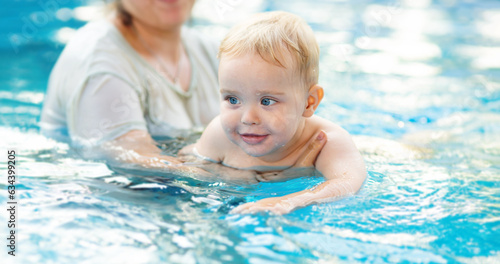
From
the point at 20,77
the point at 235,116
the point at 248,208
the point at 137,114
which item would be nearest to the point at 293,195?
the point at 248,208

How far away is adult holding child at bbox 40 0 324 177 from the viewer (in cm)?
278

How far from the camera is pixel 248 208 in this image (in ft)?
6.58

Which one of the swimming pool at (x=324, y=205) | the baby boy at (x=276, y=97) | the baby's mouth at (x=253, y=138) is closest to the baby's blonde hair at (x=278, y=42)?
the baby boy at (x=276, y=97)

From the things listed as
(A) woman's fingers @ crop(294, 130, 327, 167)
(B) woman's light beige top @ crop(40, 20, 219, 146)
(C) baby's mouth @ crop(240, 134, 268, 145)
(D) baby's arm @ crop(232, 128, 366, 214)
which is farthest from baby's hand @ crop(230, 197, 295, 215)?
(B) woman's light beige top @ crop(40, 20, 219, 146)

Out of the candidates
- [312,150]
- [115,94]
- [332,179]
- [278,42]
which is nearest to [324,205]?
[332,179]

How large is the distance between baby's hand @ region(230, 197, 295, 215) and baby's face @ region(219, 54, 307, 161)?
0.27m

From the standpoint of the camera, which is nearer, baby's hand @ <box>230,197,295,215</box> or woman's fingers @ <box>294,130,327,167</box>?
baby's hand @ <box>230,197,295,215</box>

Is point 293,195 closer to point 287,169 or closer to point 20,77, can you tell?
point 287,169

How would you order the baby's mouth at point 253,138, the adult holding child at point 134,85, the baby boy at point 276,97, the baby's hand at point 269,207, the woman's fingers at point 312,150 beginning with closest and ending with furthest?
the baby's hand at point 269,207 → the baby boy at point 276,97 → the baby's mouth at point 253,138 → the woman's fingers at point 312,150 → the adult holding child at point 134,85

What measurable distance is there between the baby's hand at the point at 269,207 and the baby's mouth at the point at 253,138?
264 mm

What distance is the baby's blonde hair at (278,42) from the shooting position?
6.88 ft

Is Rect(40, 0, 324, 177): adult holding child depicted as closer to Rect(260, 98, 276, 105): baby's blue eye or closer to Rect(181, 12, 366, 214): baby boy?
Rect(181, 12, 366, 214): baby boy

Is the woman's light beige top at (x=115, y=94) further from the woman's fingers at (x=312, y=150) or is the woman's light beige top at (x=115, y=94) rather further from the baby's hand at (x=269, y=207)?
the baby's hand at (x=269, y=207)

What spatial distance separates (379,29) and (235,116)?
16.4 ft
